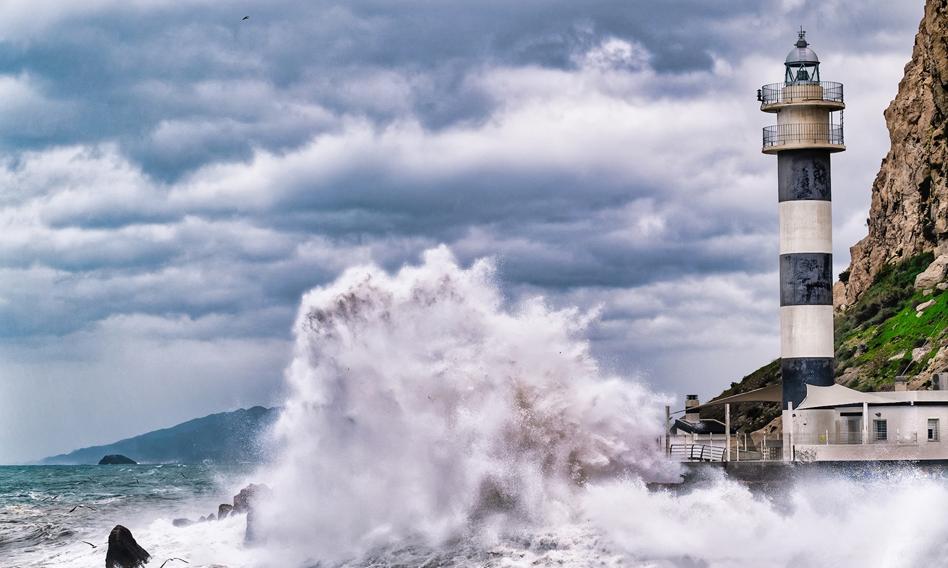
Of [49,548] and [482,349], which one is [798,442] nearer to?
[482,349]

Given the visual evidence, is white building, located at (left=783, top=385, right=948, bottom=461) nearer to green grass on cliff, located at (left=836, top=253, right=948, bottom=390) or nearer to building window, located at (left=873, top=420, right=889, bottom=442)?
building window, located at (left=873, top=420, right=889, bottom=442)

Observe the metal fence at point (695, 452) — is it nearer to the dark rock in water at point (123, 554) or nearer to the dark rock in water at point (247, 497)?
the dark rock in water at point (247, 497)

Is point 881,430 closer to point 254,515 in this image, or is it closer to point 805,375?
point 805,375

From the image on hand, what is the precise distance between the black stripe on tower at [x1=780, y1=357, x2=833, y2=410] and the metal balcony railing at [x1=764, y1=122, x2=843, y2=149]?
20.1ft

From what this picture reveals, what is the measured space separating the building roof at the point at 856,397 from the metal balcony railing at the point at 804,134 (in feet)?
22.7

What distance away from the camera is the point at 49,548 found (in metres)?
43.4

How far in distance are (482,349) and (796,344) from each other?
9.54 metres

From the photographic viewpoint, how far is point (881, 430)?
37.4 m

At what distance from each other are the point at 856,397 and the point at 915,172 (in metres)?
40.9

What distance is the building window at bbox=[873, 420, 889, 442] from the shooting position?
122 feet

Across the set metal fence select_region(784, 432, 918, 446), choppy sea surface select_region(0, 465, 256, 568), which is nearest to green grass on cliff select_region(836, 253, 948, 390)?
metal fence select_region(784, 432, 918, 446)

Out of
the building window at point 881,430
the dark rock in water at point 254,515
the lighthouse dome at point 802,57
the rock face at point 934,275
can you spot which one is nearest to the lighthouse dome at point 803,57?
the lighthouse dome at point 802,57

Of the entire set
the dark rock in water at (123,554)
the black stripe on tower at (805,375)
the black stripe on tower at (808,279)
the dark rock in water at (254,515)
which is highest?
the black stripe on tower at (808,279)

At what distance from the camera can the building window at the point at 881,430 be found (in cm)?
3709
